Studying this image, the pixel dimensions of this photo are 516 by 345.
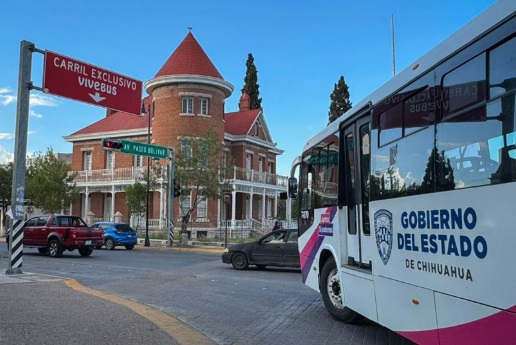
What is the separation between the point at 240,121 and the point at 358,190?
3947 centimetres

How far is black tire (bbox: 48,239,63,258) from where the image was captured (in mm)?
21531

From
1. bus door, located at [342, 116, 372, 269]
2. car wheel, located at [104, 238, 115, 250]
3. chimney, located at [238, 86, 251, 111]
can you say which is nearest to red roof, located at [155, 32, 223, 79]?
chimney, located at [238, 86, 251, 111]

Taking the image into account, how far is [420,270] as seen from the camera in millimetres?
4707

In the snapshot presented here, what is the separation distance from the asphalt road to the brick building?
15.9m

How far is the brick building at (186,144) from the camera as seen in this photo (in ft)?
125

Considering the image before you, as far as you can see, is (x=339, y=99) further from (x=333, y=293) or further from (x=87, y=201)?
(x=333, y=293)

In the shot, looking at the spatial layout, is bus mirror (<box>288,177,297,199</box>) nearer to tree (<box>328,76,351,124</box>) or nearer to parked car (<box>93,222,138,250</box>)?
parked car (<box>93,222,138,250</box>)

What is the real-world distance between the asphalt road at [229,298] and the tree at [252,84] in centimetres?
4110

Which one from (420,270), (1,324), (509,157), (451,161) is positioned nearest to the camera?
(509,157)

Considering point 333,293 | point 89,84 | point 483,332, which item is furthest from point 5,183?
point 483,332

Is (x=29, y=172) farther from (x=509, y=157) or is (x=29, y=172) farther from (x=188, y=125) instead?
(x=509, y=157)

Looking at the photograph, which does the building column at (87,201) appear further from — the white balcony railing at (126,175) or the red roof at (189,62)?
the red roof at (189,62)

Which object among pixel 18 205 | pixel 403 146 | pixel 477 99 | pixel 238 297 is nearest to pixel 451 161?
pixel 477 99

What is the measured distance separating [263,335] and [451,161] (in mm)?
3999
